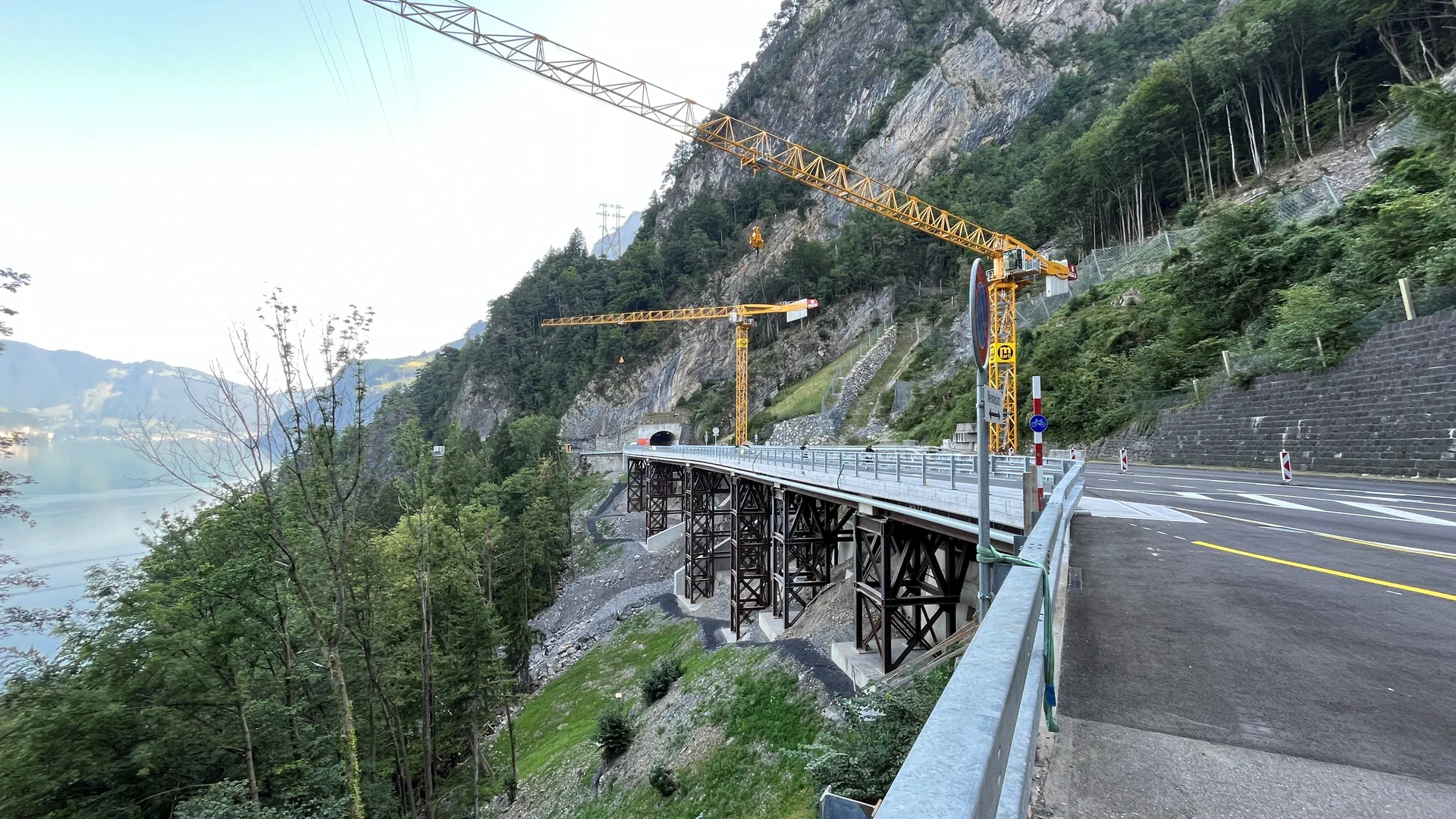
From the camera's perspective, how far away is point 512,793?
63.8 feet

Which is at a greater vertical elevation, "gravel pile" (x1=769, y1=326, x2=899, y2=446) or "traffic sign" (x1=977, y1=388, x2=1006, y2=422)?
"gravel pile" (x1=769, y1=326, x2=899, y2=446)

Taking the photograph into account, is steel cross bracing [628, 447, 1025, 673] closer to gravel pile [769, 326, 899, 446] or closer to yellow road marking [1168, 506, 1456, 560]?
yellow road marking [1168, 506, 1456, 560]

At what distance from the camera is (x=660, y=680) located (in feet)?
61.2

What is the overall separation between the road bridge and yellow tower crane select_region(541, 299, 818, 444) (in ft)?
87.6

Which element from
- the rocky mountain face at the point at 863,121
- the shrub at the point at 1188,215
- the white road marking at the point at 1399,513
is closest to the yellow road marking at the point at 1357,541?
Result: the white road marking at the point at 1399,513

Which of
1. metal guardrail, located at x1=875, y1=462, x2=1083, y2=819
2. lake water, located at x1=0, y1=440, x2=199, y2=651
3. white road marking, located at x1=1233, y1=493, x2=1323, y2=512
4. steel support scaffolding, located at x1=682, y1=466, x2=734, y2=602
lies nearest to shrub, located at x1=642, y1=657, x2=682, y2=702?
steel support scaffolding, located at x1=682, y1=466, x2=734, y2=602

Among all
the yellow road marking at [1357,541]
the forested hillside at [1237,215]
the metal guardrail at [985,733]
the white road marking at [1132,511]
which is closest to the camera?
the metal guardrail at [985,733]

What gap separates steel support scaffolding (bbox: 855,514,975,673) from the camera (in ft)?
35.1

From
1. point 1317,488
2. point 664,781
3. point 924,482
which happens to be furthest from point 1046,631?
point 1317,488

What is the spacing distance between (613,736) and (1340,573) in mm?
15510

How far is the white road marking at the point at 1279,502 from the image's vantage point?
11633mm

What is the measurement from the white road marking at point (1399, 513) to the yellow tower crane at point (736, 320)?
3951 centimetres

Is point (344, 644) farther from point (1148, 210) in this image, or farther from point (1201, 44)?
point (1201, 44)

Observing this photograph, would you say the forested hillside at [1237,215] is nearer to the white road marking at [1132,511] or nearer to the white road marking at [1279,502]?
the white road marking at [1279,502]
